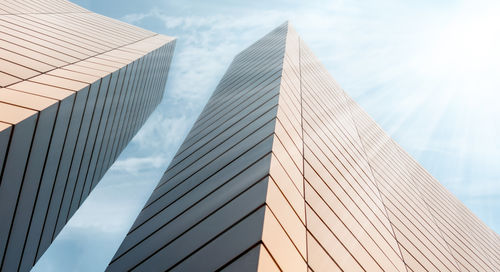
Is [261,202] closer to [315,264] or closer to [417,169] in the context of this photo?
[315,264]

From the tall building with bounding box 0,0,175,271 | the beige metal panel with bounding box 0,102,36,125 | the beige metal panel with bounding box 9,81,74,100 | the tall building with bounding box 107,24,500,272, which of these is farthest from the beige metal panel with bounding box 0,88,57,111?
the tall building with bounding box 107,24,500,272

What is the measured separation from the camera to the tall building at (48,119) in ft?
27.7

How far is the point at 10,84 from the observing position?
9273mm

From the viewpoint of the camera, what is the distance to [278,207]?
5355 millimetres

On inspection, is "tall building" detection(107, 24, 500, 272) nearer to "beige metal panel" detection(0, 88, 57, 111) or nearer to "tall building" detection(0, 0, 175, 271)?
"tall building" detection(0, 0, 175, 271)

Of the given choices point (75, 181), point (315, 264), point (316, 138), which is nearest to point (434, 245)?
point (316, 138)

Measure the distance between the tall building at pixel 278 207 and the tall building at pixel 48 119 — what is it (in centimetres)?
335

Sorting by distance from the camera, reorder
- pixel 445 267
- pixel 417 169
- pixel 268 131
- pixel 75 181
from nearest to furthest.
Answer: pixel 268 131
pixel 445 267
pixel 75 181
pixel 417 169

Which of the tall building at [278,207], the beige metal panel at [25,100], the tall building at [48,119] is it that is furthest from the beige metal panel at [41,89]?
the tall building at [278,207]

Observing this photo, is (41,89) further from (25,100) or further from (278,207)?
(278,207)

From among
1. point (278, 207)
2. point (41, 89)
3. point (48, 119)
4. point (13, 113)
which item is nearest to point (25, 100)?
point (48, 119)

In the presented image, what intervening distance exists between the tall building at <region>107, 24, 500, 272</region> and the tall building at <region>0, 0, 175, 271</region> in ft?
11.0

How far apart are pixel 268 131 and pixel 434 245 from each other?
909cm

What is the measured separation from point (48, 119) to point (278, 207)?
703 cm
